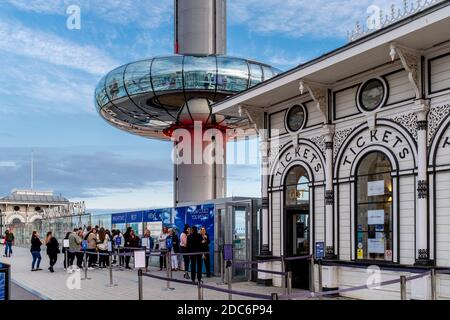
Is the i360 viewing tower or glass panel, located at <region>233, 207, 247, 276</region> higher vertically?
the i360 viewing tower

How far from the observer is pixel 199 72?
25.7 meters

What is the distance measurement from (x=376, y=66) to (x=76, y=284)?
9.94m

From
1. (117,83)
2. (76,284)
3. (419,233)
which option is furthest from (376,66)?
(117,83)

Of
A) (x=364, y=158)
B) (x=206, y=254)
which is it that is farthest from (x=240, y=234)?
(x=364, y=158)

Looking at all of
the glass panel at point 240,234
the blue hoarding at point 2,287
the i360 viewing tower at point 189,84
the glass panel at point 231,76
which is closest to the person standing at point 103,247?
the glass panel at point 240,234

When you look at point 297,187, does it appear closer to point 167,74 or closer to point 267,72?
point 167,74

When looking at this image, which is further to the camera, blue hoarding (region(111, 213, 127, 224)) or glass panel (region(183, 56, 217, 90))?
blue hoarding (region(111, 213, 127, 224))

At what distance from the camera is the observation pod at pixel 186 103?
1016 inches

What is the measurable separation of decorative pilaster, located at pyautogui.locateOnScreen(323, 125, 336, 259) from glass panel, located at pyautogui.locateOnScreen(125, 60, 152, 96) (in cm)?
1386

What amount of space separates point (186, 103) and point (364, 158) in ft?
51.7

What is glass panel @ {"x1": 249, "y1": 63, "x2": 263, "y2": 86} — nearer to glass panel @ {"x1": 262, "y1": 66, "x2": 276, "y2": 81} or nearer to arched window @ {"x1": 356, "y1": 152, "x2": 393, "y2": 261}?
glass panel @ {"x1": 262, "y1": 66, "x2": 276, "y2": 81}

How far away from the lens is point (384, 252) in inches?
461

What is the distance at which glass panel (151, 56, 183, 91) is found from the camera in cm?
2555

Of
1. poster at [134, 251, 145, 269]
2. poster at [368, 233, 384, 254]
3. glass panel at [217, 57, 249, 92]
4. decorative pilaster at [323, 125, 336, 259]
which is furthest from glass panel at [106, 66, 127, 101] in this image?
poster at [368, 233, 384, 254]
